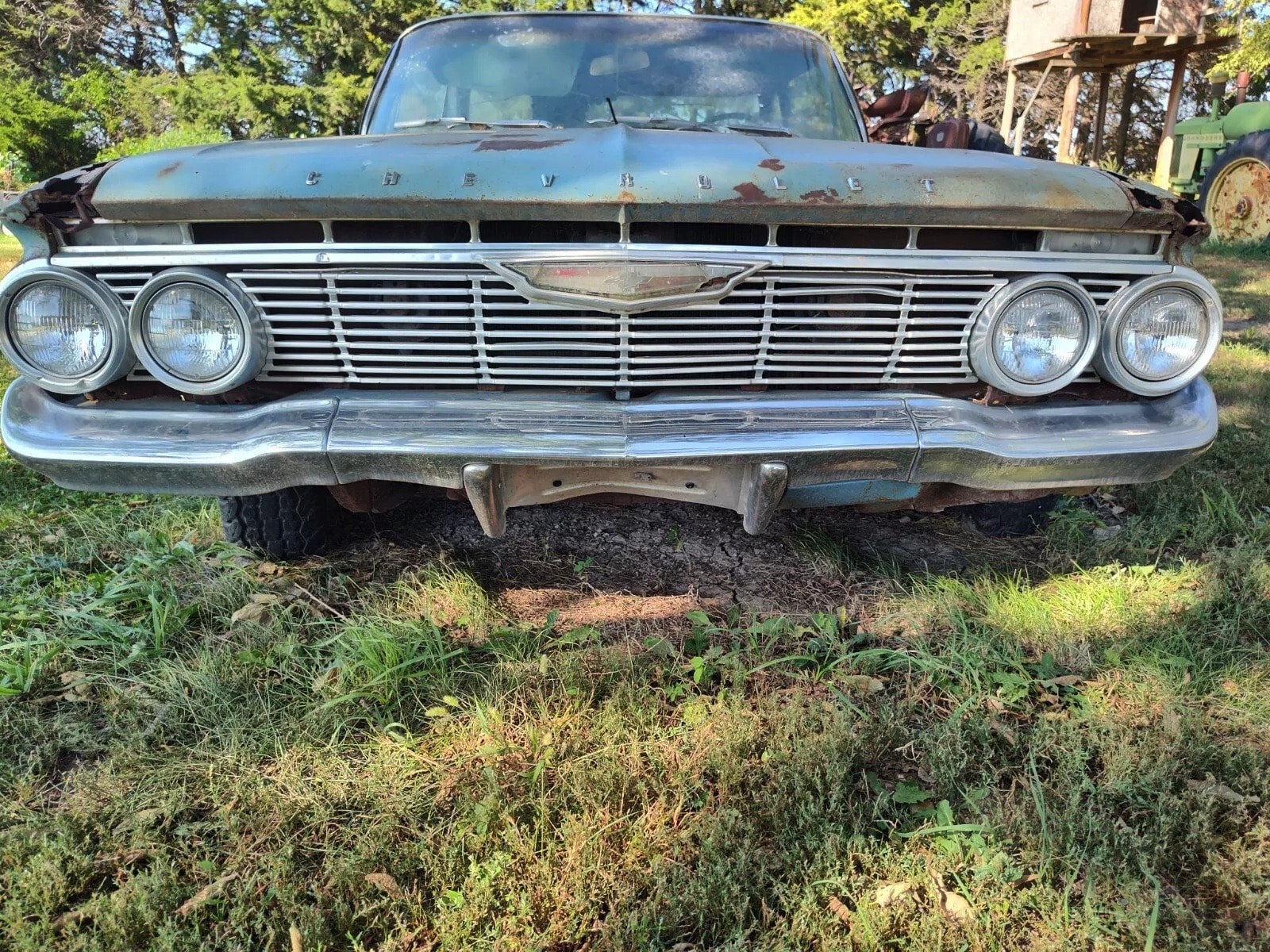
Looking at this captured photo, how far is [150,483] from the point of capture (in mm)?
1993

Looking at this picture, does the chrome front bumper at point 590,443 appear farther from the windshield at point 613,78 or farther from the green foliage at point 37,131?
the green foliage at point 37,131

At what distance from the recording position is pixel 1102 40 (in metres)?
9.66

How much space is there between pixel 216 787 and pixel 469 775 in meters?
0.52

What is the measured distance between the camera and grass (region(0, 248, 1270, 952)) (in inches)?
59.9

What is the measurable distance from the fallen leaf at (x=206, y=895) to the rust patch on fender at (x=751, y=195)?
1669 millimetres

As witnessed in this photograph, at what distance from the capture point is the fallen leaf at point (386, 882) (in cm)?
155

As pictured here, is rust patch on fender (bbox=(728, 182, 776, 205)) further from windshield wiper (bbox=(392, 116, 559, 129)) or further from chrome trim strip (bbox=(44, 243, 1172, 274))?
windshield wiper (bbox=(392, 116, 559, 129))

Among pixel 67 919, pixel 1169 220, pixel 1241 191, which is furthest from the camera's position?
pixel 1241 191

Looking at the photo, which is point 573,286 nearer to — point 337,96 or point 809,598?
point 809,598

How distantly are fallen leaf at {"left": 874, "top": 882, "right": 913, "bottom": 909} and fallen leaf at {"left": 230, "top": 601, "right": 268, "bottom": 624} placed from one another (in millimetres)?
1705

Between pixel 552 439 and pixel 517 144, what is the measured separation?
0.72 meters

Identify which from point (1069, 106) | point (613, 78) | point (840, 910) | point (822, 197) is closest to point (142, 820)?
point (840, 910)

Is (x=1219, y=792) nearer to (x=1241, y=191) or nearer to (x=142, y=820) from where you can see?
(x=142, y=820)

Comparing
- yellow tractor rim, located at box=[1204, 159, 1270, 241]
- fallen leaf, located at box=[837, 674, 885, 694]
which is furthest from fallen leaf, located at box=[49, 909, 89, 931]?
yellow tractor rim, located at box=[1204, 159, 1270, 241]
